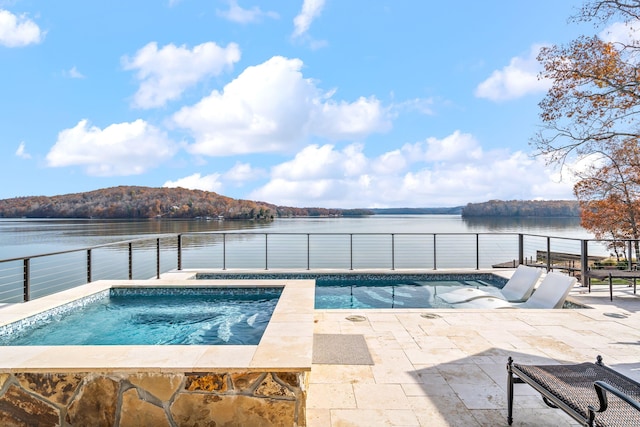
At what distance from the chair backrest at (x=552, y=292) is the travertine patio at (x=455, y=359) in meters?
0.26

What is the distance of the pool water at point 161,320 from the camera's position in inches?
143

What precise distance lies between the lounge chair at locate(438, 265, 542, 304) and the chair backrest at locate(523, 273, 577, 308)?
1.13 ft

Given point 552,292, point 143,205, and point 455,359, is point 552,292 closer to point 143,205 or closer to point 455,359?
point 455,359

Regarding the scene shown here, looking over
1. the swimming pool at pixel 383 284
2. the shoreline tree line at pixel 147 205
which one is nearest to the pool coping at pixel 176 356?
the swimming pool at pixel 383 284

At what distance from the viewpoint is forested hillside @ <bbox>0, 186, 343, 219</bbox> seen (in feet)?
114

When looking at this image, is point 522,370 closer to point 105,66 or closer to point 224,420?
point 224,420

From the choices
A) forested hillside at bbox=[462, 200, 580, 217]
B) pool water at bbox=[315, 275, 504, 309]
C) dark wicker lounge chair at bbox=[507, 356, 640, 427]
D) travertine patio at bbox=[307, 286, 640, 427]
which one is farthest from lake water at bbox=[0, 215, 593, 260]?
dark wicker lounge chair at bbox=[507, 356, 640, 427]

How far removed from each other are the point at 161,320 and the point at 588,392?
4023mm

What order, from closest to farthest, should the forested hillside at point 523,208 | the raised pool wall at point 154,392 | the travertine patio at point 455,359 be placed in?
the raised pool wall at point 154,392 → the travertine patio at point 455,359 → the forested hillside at point 523,208

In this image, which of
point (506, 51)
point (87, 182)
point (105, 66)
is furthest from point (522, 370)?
point (87, 182)

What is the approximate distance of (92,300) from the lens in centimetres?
462

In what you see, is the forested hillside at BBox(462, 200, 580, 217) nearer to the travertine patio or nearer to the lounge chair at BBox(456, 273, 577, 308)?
the lounge chair at BBox(456, 273, 577, 308)

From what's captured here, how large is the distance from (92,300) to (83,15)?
725 centimetres

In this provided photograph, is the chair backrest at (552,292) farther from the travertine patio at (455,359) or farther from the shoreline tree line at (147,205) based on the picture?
the shoreline tree line at (147,205)
